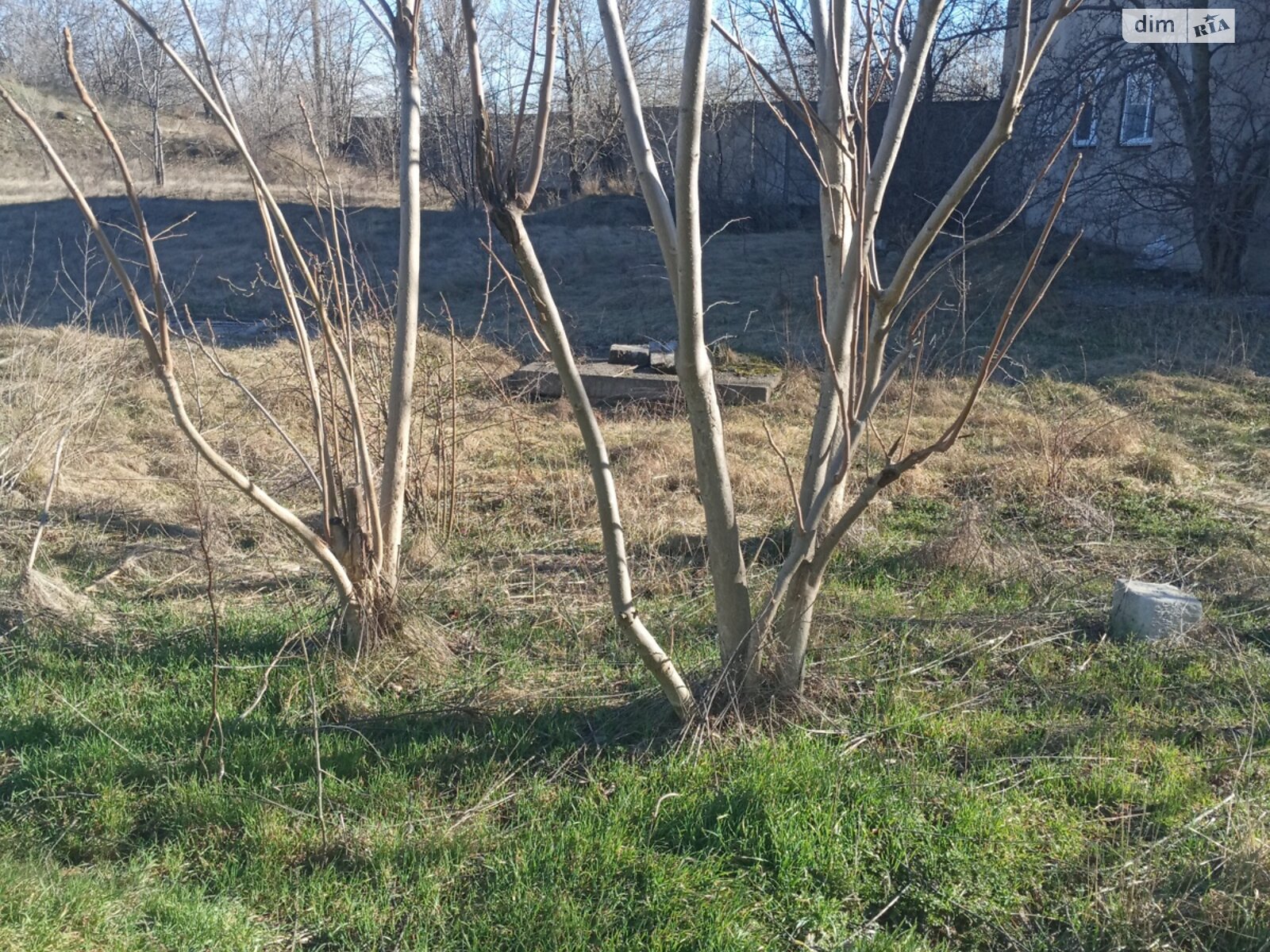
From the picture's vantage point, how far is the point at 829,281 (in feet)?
12.3

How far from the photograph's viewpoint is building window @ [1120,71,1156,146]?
1303 cm

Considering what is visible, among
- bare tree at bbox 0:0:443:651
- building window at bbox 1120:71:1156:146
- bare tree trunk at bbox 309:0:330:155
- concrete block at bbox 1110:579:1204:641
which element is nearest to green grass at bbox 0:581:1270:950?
concrete block at bbox 1110:579:1204:641

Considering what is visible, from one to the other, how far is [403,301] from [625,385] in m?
5.19

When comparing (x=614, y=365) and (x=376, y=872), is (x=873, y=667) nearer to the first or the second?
(x=376, y=872)

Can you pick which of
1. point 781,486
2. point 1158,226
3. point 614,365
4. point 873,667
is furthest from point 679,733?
point 1158,226

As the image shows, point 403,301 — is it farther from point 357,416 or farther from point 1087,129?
point 1087,129

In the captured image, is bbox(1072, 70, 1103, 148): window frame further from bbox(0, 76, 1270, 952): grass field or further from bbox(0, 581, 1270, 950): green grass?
bbox(0, 581, 1270, 950): green grass

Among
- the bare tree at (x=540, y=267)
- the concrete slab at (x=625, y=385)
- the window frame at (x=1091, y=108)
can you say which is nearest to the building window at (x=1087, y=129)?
the window frame at (x=1091, y=108)

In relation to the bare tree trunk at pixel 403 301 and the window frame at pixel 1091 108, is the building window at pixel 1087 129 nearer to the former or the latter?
the window frame at pixel 1091 108

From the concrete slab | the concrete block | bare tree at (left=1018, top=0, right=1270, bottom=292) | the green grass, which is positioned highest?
bare tree at (left=1018, top=0, right=1270, bottom=292)

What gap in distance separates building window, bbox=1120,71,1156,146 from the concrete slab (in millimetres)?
6980

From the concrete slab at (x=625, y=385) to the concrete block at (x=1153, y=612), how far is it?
5.03m

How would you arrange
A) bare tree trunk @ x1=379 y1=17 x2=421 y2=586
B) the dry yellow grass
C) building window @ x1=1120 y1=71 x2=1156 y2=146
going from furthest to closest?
building window @ x1=1120 y1=71 x2=1156 y2=146 < the dry yellow grass < bare tree trunk @ x1=379 y1=17 x2=421 y2=586

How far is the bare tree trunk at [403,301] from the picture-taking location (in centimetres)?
403
